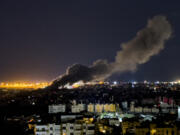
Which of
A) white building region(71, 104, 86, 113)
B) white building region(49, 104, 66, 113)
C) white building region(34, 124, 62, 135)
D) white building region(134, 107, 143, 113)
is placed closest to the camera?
white building region(34, 124, 62, 135)

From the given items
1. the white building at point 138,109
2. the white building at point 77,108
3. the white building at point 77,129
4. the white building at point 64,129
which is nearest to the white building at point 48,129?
the white building at point 64,129

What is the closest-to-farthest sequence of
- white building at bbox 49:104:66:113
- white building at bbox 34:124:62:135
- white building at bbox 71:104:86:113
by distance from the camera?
white building at bbox 34:124:62:135
white building at bbox 49:104:66:113
white building at bbox 71:104:86:113

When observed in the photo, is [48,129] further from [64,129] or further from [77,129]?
[77,129]

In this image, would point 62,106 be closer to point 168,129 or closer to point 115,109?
point 115,109

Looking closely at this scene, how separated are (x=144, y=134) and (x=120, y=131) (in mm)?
1463

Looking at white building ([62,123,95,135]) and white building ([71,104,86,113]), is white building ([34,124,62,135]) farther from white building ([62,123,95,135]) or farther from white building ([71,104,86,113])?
white building ([71,104,86,113])

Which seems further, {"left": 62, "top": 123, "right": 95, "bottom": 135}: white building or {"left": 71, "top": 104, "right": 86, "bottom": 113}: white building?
{"left": 71, "top": 104, "right": 86, "bottom": 113}: white building

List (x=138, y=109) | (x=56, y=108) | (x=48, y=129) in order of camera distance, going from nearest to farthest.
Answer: (x=48, y=129), (x=56, y=108), (x=138, y=109)

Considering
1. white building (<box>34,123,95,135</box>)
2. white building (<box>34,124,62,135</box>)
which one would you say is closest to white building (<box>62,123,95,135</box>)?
white building (<box>34,123,95,135</box>)

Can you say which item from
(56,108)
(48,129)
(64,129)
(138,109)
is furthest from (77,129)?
(138,109)

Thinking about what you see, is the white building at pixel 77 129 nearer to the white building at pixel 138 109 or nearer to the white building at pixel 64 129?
the white building at pixel 64 129

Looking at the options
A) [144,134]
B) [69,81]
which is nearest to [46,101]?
[69,81]

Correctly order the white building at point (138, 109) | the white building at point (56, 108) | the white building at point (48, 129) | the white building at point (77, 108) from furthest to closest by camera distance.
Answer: the white building at point (138, 109)
the white building at point (77, 108)
the white building at point (56, 108)
the white building at point (48, 129)

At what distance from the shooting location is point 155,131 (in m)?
9.41
